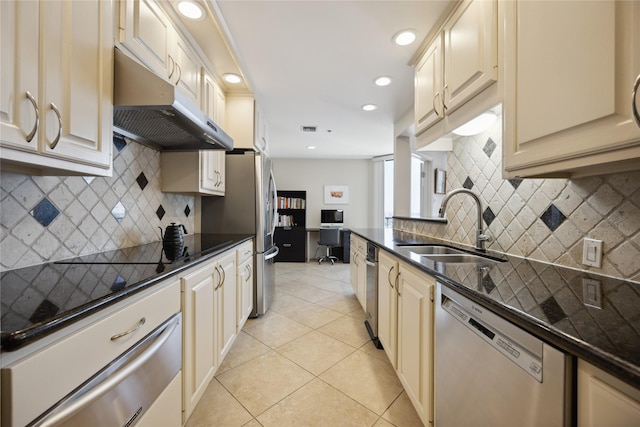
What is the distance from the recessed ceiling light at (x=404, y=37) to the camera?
168cm

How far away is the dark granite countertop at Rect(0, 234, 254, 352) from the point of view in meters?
0.55

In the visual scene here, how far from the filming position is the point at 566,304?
2.28ft

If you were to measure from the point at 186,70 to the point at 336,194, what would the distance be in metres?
4.44

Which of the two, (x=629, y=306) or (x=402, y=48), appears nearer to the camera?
(x=629, y=306)

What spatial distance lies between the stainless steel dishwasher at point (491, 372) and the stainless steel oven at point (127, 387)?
1109 millimetres

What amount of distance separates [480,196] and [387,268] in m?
0.79

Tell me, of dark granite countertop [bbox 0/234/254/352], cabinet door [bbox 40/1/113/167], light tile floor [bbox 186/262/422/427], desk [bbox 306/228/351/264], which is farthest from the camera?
desk [bbox 306/228/351/264]

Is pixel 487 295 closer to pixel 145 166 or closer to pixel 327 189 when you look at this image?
pixel 145 166

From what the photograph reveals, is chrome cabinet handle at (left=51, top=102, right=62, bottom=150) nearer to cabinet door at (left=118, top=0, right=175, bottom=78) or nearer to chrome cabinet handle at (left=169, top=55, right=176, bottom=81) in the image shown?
cabinet door at (left=118, top=0, right=175, bottom=78)

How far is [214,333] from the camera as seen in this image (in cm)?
152

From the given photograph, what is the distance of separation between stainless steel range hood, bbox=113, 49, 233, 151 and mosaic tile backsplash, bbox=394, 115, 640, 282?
1.75m

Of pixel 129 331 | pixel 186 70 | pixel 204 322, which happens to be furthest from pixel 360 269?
pixel 186 70

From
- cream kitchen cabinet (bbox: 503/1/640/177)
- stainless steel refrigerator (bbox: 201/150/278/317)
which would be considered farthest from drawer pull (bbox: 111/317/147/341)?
stainless steel refrigerator (bbox: 201/150/278/317)

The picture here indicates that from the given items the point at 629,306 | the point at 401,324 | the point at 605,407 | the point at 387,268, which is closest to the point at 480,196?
the point at 387,268
